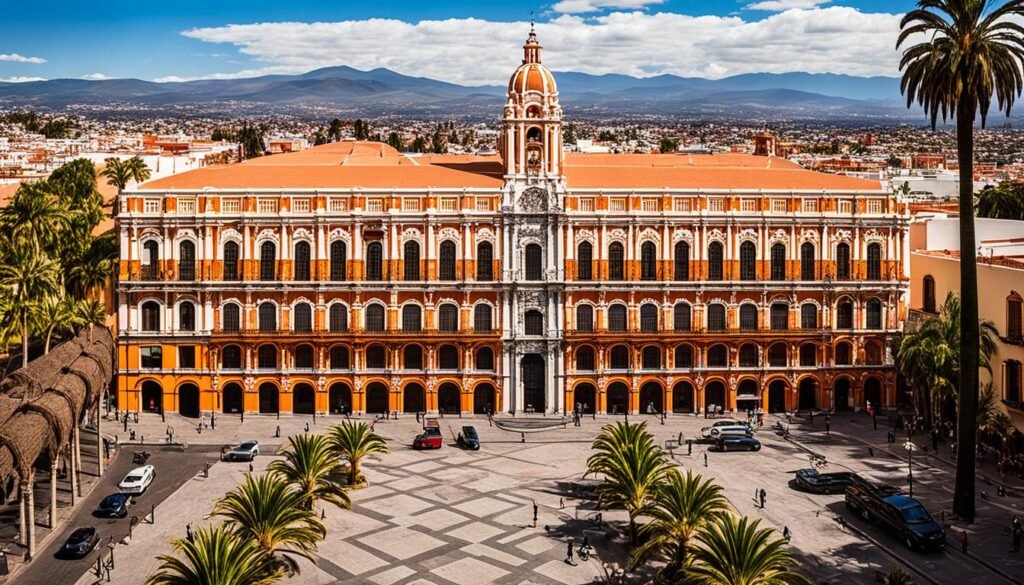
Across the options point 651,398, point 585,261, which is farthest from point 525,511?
point 585,261

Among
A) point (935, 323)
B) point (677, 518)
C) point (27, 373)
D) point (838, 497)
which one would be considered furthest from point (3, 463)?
point (935, 323)

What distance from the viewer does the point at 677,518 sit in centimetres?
4538

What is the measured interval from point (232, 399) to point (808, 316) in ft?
151

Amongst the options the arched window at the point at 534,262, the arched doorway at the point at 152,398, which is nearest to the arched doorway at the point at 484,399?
the arched window at the point at 534,262

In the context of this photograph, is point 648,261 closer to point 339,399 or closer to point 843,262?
point 843,262

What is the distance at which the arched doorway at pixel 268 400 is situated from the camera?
83.6 meters

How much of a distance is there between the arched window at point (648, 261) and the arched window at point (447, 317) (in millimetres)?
14854

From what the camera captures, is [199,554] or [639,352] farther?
[639,352]

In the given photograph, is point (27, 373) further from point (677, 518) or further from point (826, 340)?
→ point (826, 340)

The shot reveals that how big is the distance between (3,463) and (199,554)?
13.4 meters

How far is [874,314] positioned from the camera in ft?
277

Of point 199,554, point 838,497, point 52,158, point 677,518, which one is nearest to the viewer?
point 199,554

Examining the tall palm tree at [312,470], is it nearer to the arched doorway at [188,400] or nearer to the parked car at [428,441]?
the parked car at [428,441]

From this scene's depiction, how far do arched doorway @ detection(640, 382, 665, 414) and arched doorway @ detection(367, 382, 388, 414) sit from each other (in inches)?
801
